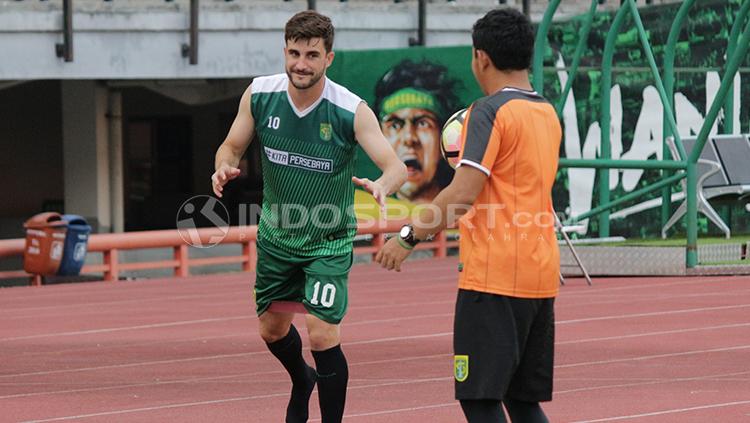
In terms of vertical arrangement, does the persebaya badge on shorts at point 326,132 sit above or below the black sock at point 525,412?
above

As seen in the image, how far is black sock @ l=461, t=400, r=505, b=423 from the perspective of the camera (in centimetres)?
577

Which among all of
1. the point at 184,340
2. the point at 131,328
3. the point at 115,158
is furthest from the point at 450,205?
the point at 115,158

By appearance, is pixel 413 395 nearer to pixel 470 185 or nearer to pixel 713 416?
pixel 713 416

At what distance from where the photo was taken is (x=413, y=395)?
9336mm

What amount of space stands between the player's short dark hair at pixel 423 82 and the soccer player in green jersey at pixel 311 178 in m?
15.9

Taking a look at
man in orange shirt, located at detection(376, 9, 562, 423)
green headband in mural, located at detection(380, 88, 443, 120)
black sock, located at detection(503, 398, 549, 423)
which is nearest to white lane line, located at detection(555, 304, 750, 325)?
black sock, located at detection(503, 398, 549, 423)

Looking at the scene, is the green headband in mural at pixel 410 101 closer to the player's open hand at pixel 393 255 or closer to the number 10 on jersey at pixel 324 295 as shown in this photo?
the number 10 on jersey at pixel 324 295

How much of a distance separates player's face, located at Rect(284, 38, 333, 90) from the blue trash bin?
45.2ft

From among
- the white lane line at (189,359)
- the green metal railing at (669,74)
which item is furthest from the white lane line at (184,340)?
the green metal railing at (669,74)

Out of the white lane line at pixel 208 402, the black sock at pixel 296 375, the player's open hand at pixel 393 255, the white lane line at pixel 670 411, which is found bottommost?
the white lane line at pixel 208 402

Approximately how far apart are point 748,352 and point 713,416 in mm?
2878

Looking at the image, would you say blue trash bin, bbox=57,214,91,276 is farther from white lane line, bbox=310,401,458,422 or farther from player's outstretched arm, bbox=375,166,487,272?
player's outstretched arm, bbox=375,166,487,272

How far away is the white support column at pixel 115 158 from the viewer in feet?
98.2

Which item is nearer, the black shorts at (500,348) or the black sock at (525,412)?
the black shorts at (500,348)
